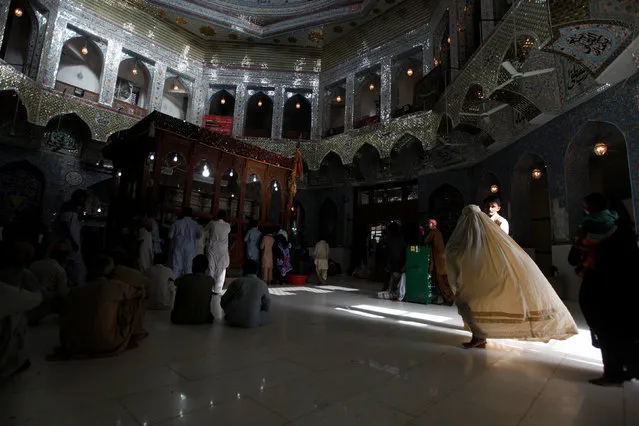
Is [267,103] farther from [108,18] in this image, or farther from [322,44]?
[108,18]

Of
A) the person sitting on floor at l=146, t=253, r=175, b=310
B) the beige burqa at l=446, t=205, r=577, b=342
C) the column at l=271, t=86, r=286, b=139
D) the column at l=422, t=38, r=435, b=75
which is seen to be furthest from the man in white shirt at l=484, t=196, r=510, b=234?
the column at l=271, t=86, r=286, b=139

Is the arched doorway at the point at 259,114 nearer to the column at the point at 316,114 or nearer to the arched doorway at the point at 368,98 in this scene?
the column at the point at 316,114

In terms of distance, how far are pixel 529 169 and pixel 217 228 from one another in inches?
342

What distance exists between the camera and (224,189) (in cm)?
1396

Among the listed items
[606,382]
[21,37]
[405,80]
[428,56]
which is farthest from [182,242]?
[405,80]

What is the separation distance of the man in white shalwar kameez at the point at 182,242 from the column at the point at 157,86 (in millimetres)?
9522

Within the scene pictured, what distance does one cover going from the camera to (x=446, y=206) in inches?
485

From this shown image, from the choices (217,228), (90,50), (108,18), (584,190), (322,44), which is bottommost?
(217,228)

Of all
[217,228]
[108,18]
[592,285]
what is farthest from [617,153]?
[108,18]

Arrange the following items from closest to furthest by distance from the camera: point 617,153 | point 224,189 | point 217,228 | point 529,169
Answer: point 217,228
point 529,169
point 617,153
point 224,189

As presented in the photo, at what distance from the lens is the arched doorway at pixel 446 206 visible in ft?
39.3

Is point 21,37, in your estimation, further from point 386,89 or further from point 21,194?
point 386,89

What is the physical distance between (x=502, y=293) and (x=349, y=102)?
12.9 m

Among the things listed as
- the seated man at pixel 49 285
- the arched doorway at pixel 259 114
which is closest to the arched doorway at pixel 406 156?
the arched doorway at pixel 259 114
